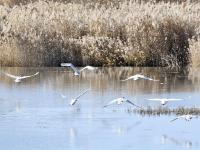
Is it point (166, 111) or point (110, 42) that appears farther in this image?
point (110, 42)

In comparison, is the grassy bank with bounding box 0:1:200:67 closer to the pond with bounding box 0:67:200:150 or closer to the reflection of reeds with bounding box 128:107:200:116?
the pond with bounding box 0:67:200:150

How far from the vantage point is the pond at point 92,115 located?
8656 mm

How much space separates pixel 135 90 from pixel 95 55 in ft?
13.7

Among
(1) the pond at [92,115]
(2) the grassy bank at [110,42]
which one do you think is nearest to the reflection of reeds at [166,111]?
(1) the pond at [92,115]

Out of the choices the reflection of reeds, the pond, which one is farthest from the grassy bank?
the reflection of reeds

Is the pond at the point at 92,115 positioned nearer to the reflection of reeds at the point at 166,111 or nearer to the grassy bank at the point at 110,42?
the reflection of reeds at the point at 166,111

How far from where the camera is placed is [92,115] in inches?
414

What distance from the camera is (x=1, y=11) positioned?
21703 mm

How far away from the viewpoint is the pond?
8656 millimetres

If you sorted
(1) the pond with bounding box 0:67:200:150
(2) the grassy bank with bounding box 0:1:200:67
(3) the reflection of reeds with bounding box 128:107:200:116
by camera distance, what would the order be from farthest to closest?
(2) the grassy bank with bounding box 0:1:200:67, (3) the reflection of reeds with bounding box 128:107:200:116, (1) the pond with bounding box 0:67:200:150

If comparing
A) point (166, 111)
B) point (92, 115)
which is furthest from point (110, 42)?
point (92, 115)

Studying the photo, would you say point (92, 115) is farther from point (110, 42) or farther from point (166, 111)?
point (110, 42)

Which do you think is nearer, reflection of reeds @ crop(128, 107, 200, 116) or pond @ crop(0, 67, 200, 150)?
pond @ crop(0, 67, 200, 150)

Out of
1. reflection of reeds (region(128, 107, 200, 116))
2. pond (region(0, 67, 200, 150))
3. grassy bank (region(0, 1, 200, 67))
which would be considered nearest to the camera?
pond (region(0, 67, 200, 150))
